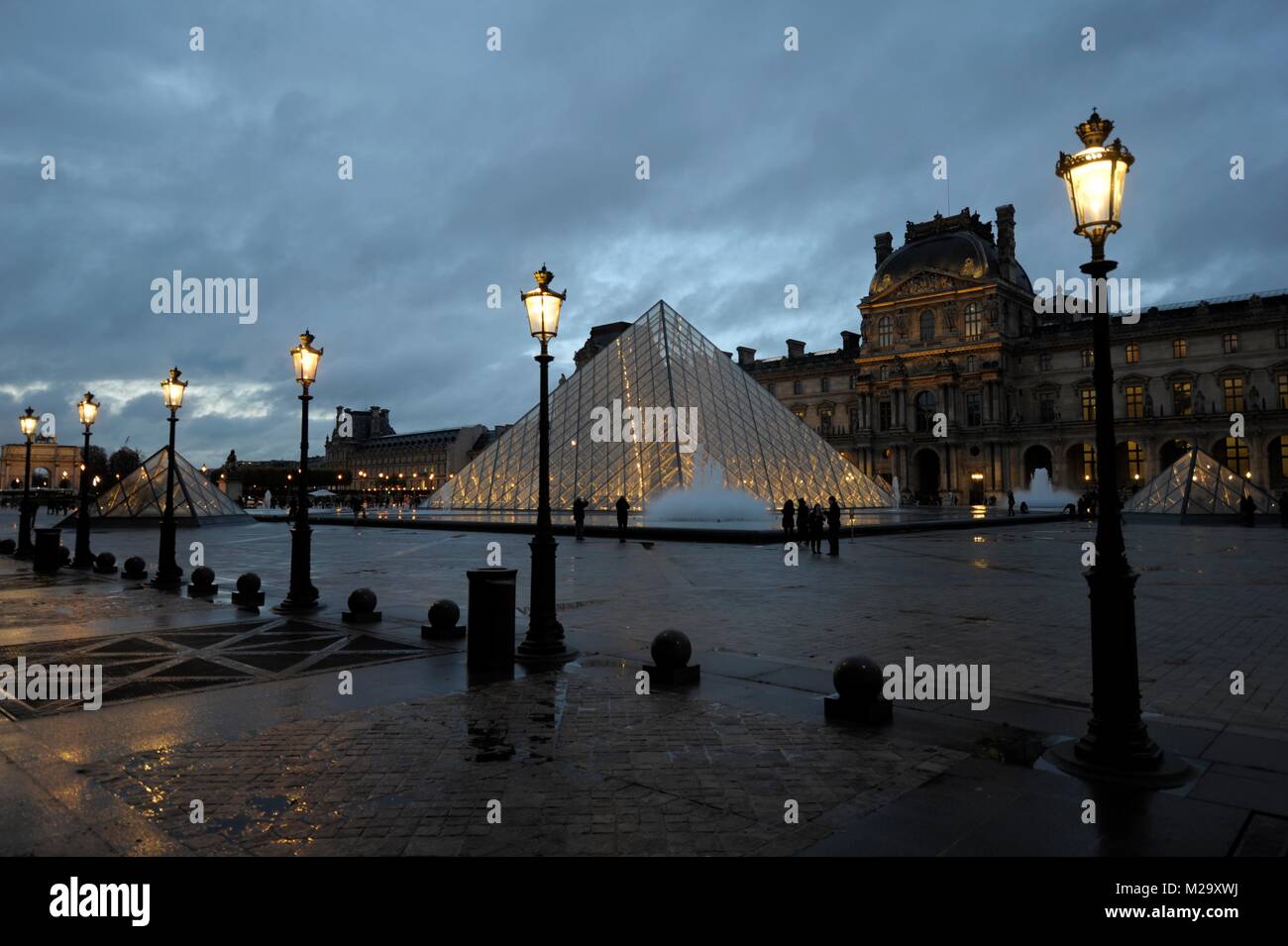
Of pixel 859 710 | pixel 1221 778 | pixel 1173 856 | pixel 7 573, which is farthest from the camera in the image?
pixel 7 573

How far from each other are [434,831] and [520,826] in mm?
360

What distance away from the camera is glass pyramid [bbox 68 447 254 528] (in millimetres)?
34906

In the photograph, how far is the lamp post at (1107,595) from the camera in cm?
414

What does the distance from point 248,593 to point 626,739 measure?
790cm

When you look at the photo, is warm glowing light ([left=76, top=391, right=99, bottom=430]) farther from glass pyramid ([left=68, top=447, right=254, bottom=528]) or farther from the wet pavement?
glass pyramid ([left=68, top=447, right=254, bottom=528])

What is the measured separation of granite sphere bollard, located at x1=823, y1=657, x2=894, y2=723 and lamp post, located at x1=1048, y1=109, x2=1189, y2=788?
1.03m

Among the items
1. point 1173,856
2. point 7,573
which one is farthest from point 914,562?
point 7,573

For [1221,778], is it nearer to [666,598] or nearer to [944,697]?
[944,697]

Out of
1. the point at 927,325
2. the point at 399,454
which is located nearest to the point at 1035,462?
the point at 927,325

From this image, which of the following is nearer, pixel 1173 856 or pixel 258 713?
pixel 1173 856

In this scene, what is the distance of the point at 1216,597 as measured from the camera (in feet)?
35.6

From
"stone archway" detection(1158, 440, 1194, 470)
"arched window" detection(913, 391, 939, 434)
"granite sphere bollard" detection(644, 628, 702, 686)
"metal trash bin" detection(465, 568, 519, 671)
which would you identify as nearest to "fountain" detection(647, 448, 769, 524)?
"metal trash bin" detection(465, 568, 519, 671)

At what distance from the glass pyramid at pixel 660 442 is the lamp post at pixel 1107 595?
27264 millimetres

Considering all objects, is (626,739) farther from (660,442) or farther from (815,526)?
(660,442)
